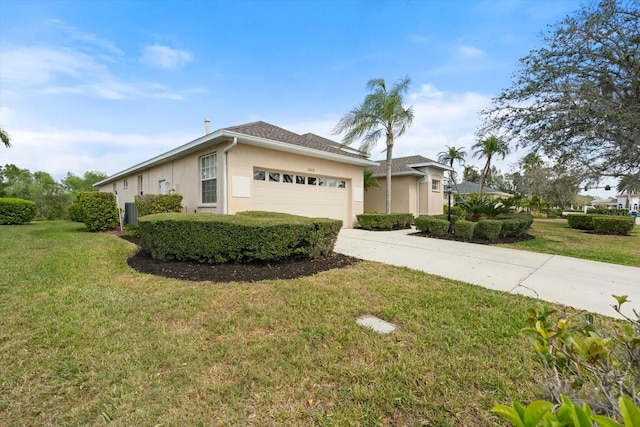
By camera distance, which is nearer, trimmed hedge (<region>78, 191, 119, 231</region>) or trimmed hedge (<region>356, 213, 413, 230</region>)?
trimmed hedge (<region>78, 191, 119, 231</region>)

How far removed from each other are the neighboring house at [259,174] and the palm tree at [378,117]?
1.26m

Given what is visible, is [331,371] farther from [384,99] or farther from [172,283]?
[384,99]

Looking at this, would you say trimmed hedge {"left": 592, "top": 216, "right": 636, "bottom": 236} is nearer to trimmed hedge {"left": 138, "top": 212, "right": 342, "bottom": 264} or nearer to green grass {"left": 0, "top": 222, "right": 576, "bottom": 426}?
green grass {"left": 0, "top": 222, "right": 576, "bottom": 426}

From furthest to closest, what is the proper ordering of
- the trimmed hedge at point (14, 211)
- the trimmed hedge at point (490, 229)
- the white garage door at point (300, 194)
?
1. the trimmed hedge at point (14, 211)
2. the white garage door at point (300, 194)
3. the trimmed hedge at point (490, 229)

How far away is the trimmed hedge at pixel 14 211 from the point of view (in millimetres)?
15047

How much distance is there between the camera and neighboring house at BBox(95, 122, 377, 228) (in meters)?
8.92

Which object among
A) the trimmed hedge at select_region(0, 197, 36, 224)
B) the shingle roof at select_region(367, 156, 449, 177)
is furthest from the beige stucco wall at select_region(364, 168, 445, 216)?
the trimmed hedge at select_region(0, 197, 36, 224)

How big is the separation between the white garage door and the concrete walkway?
11.2 feet

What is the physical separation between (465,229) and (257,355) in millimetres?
9186

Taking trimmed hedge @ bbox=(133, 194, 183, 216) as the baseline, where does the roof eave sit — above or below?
above

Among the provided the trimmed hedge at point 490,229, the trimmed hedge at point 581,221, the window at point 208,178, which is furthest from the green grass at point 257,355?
the trimmed hedge at point 581,221

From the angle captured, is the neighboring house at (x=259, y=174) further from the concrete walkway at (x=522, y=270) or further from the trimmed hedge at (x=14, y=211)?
the trimmed hedge at (x=14, y=211)

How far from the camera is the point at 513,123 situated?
10789 mm

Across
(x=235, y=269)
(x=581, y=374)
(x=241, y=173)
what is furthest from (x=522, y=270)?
(x=241, y=173)
